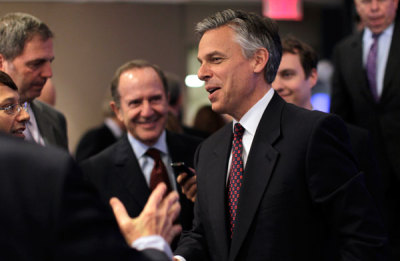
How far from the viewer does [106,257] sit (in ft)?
4.25

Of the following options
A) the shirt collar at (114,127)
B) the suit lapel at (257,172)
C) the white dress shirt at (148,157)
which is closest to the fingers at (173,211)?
the suit lapel at (257,172)

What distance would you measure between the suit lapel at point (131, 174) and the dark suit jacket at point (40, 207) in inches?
63.6

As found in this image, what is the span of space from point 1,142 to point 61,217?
213 mm

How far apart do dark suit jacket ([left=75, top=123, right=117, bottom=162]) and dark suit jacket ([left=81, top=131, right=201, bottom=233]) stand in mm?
1367

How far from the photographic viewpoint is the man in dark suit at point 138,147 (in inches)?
114

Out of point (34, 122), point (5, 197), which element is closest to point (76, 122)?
point (34, 122)

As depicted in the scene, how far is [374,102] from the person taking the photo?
11.7 ft

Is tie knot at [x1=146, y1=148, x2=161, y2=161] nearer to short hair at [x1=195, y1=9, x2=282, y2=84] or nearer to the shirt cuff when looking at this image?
short hair at [x1=195, y1=9, x2=282, y2=84]

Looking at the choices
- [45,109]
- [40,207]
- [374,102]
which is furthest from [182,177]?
[374,102]

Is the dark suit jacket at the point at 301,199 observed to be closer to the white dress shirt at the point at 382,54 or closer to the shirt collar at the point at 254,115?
the shirt collar at the point at 254,115

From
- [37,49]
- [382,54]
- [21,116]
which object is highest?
[37,49]

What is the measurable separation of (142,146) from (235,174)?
1.03m

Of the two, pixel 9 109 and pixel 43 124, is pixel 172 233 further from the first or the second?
pixel 43 124

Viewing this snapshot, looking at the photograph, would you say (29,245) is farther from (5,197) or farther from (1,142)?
(1,142)
